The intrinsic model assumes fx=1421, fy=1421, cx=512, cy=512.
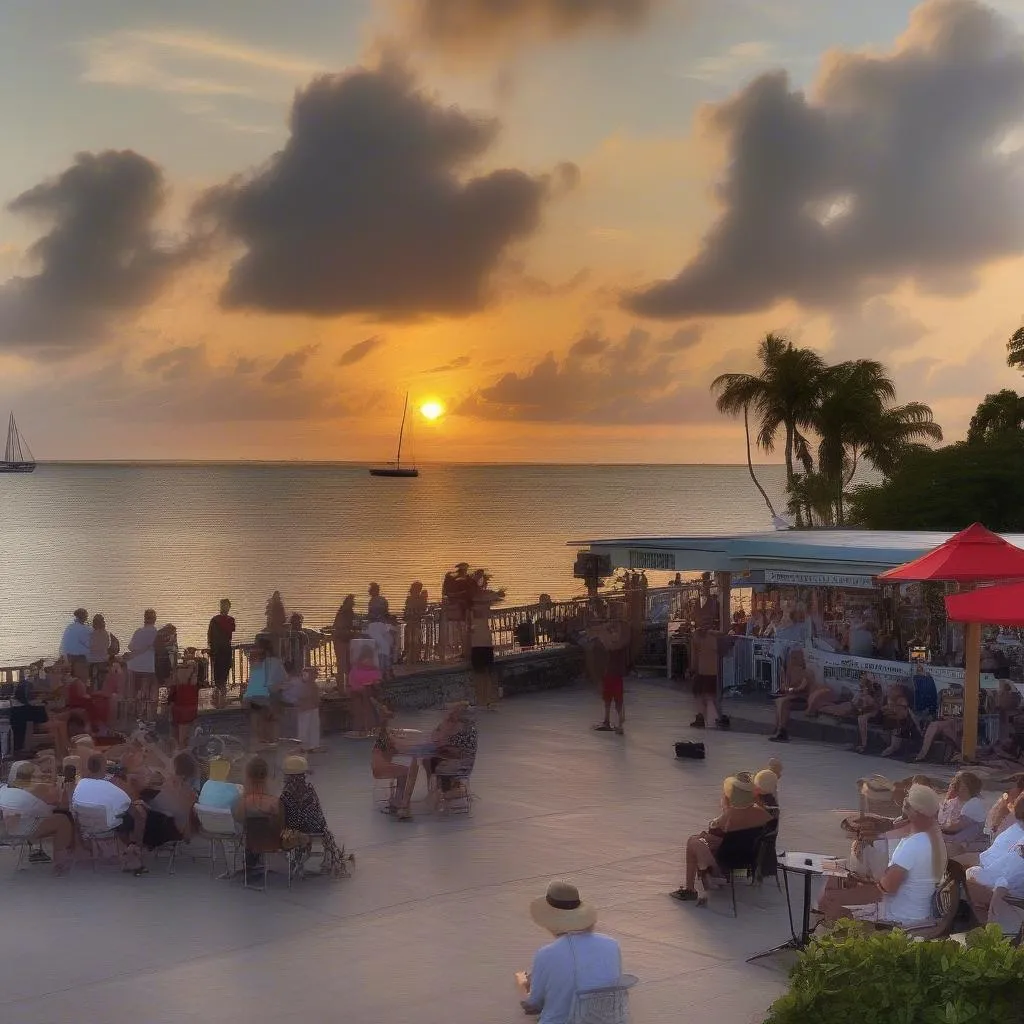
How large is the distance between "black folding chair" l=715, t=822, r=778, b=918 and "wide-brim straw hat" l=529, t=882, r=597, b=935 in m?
3.48

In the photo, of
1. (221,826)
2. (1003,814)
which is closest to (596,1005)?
(1003,814)

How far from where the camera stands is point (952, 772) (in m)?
15.4

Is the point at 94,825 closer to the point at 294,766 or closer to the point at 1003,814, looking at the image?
the point at 294,766

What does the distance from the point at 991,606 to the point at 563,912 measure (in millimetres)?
8366

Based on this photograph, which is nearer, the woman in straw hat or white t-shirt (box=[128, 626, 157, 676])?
the woman in straw hat

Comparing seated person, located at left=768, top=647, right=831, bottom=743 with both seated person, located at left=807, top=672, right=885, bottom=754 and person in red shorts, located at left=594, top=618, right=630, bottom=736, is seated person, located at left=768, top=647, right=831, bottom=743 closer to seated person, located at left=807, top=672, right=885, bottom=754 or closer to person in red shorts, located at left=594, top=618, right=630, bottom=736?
seated person, located at left=807, top=672, right=885, bottom=754

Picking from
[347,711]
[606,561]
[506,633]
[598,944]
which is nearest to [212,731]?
[347,711]

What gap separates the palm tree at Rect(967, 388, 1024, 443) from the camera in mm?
60094

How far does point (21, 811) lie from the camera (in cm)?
1135

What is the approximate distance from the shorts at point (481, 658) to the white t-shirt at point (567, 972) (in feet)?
40.8

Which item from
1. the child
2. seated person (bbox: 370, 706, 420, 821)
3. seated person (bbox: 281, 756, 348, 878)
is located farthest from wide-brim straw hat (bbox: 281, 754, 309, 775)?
the child

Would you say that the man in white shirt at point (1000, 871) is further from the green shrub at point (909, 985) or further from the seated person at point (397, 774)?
the seated person at point (397, 774)

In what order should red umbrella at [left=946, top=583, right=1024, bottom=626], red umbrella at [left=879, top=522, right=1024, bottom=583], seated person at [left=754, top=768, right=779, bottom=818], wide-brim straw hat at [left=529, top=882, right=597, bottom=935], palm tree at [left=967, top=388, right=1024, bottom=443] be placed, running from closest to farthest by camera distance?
wide-brim straw hat at [left=529, top=882, right=597, bottom=935] < seated person at [left=754, top=768, right=779, bottom=818] < red umbrella at [left=946, top=583, right=1024, bottom=626] < red umbrella at [left=879, top=522, right=1024, bottom=583] < palm tree at [left=967, top=388, right=1024, bottom=443]

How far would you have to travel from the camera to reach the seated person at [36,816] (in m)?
11.4
